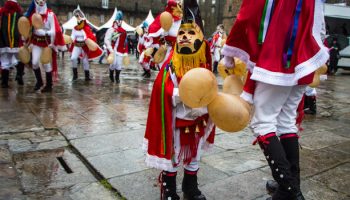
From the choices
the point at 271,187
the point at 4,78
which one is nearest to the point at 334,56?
the point at 4,78

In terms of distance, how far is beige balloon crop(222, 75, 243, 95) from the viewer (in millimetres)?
2701

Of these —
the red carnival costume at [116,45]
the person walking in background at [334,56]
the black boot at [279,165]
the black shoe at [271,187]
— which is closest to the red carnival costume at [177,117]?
the black boot at [279,165]

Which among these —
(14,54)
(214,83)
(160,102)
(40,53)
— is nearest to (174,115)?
(160,102)

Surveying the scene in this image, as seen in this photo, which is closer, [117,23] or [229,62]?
[229,62]

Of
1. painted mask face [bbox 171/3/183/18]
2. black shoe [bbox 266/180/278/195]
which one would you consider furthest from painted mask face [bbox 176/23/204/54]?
painted mask face [bbox 171/3/183/18]

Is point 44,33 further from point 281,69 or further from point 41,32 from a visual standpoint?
point 281,69

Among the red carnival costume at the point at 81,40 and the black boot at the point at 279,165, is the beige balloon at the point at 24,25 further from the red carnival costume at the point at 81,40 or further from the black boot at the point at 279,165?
the black boot at the point at 279,165

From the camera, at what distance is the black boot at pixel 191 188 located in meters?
2.85

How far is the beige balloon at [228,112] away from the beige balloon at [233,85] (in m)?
0.28

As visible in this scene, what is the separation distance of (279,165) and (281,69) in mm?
645

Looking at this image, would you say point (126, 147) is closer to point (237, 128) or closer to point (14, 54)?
point (237, 128)

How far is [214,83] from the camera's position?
2367mm

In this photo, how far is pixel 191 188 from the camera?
2865 millimetres

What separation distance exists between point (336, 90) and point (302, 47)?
860 centimetres
